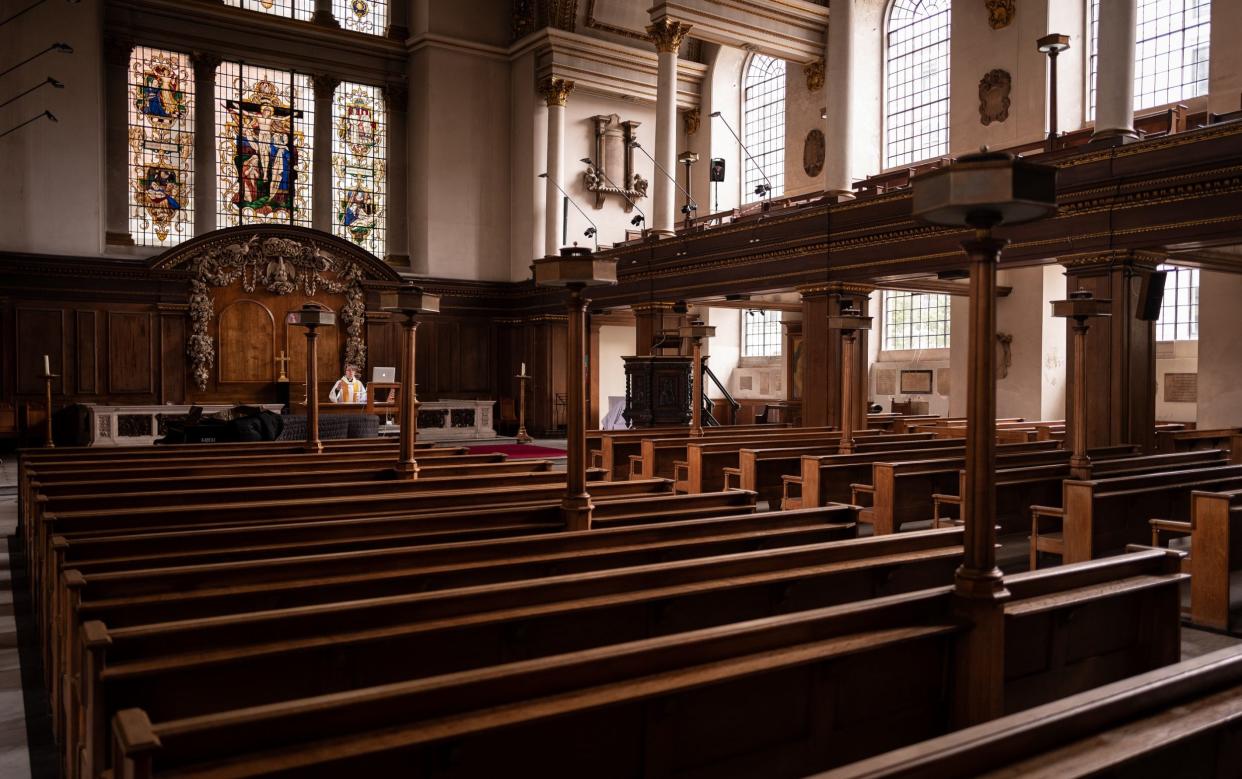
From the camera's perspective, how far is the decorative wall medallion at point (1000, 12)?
52.5ft

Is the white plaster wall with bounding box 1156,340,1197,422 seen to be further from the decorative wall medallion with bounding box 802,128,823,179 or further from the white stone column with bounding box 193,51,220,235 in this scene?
the white stone column with bounding box 193,51,220,235

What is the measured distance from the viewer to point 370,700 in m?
2.23

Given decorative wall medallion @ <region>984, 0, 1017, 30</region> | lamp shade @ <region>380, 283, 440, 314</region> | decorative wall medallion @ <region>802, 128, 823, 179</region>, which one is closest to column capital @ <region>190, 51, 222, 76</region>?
decorative wall medallion @ <region>802, 128, 823, 179</region>

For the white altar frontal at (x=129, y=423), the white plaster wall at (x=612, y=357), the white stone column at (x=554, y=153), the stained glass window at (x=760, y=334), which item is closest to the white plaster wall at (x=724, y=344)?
the stained glass window at (x=760, y=334)

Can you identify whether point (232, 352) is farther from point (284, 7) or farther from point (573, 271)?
point (573, 271)

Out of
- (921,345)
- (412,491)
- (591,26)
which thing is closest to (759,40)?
(591,26)

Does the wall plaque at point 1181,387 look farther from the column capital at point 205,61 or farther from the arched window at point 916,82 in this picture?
the column capital at point 205,61

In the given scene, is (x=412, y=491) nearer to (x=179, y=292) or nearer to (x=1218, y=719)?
(x=1218, y=719)

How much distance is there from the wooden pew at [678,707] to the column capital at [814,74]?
59.8ft

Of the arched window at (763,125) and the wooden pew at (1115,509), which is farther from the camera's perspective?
the arched window at (763,125)

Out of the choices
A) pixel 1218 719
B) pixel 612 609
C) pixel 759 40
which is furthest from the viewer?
pixel 759 40

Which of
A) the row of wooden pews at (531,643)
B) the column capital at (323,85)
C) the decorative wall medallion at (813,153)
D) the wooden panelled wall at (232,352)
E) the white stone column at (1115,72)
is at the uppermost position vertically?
the column capital at (323,85)

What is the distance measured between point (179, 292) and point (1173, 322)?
58.8 feet

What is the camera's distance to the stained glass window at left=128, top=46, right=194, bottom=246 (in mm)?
18734
